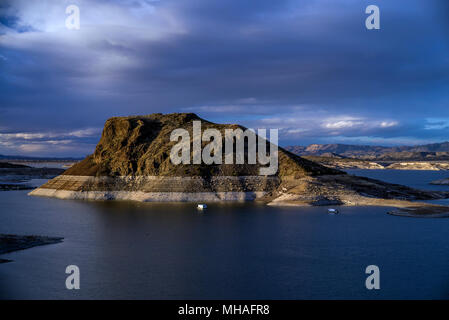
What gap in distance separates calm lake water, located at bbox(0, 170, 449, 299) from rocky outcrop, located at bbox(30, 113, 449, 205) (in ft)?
60.8

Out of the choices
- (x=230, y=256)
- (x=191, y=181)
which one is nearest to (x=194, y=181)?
(x=191, y=181)

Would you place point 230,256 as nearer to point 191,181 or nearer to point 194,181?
point 194,181

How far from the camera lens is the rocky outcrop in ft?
319

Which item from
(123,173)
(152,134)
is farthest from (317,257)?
(152,134)

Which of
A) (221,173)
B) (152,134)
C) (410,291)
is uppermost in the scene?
(152,134)

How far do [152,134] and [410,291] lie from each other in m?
106

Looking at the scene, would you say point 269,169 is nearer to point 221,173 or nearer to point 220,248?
point 221,173

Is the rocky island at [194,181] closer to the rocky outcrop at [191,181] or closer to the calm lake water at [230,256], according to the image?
the rocky outcrop at [191,181]

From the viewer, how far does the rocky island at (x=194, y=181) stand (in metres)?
96.6

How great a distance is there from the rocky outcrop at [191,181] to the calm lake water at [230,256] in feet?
60.8

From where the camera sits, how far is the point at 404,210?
7994 centimetres

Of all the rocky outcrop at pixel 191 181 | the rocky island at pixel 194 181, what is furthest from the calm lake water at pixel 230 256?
the rocky outcrop at pixel 191 181

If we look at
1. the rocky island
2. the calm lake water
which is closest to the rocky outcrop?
the rocky island

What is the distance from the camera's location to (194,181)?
344 ft
